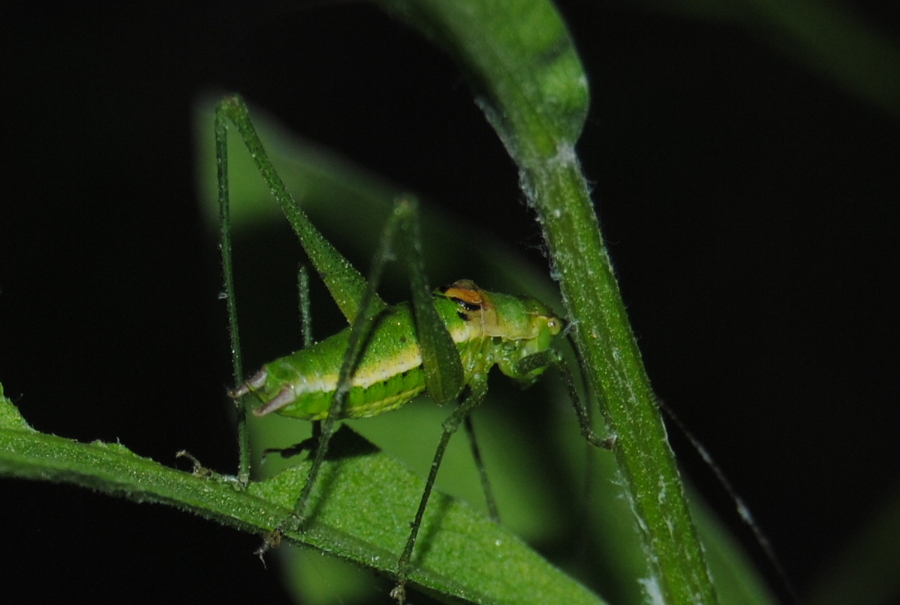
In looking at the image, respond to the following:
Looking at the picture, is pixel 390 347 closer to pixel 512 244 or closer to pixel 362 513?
pixel 362 513

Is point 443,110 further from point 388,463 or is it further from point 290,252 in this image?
point 388,463

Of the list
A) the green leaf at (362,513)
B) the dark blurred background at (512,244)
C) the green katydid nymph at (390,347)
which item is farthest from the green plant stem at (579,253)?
the dark blurred background at (512,244)

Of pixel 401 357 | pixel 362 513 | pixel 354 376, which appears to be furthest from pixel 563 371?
pixel 362 513

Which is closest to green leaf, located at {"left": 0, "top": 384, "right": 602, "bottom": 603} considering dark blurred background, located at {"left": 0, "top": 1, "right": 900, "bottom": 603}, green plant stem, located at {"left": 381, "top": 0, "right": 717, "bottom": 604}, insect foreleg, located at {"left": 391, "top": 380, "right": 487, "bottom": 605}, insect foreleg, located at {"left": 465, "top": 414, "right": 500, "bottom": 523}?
insect foreleg, located at {"left": 391, "top": 380, "right": 487, "bottom": 605}

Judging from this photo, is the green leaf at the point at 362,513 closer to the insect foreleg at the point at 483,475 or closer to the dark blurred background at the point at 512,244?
the insect foreleg at the point at 483,475

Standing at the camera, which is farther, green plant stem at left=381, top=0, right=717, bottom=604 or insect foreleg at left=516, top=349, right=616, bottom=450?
insect foreleg at left=516, top=349, right=616, bottom=450

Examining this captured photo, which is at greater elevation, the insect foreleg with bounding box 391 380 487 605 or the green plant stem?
the green plant stem

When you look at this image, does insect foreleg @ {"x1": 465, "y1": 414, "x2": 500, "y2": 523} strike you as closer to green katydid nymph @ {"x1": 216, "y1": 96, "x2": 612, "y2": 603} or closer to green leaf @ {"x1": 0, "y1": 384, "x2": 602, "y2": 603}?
green katydid nymph @ {"x1": 216, "y1": 96, "x2": 612, "y2": 603}
